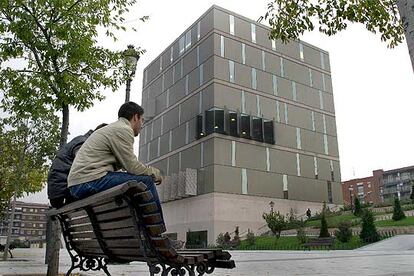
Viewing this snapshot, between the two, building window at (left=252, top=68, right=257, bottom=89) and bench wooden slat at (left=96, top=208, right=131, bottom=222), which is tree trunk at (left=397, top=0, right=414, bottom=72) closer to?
bench wooden slat at (left=96, top=208, right=131, bottom=222)

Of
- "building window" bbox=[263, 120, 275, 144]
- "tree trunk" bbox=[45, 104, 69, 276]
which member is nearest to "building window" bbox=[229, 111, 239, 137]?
"building window" bbox=[263, 120, 275, 144]

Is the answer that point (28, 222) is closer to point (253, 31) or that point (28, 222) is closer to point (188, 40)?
point (188, 40)

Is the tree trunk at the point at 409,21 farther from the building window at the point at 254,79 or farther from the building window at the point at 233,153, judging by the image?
the building window at the point at 254,79

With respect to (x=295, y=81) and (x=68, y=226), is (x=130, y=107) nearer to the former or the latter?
(x=68, y=226)

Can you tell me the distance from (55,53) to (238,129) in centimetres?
3685

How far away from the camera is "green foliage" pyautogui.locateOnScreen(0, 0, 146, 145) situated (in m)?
6.96

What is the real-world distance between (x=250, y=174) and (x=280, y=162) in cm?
477

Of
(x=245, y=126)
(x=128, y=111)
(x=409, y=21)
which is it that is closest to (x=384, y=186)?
(x=245, y=126)

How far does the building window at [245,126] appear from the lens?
43.6 meters

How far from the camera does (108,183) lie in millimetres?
2811

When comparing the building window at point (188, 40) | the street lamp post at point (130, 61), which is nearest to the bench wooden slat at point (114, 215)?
the street lamp post at point (130, 61)

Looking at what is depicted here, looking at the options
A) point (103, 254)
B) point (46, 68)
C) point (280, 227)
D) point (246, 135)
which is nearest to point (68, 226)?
point (103, 254)

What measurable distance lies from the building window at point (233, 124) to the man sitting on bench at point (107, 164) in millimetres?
39869

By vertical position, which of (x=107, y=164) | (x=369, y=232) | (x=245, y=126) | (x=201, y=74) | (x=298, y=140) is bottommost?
(x=369, y=232)
